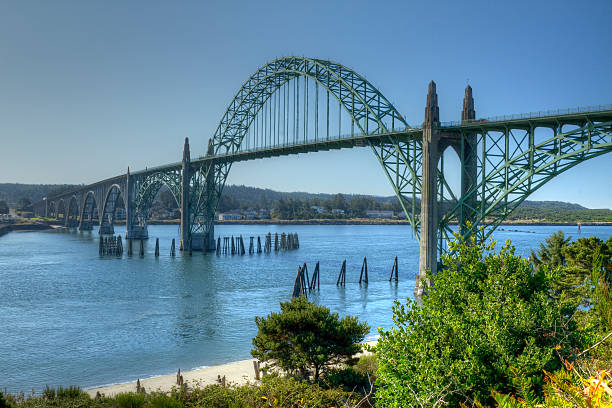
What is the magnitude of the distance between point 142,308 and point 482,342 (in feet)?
98.0

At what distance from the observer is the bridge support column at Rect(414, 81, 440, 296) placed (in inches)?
1270

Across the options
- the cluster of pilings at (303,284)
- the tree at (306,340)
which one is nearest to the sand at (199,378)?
the tree at (306,340)

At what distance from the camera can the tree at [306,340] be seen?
16406mm

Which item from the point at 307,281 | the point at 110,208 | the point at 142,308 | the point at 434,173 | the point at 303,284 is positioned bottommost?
the point at 142,308

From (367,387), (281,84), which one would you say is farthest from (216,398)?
(281,84)

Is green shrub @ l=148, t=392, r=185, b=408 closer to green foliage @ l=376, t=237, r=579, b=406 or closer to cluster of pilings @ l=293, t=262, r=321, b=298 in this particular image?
green foliage @ l=376, t=237, r=579, b=406

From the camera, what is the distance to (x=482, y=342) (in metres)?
10.2

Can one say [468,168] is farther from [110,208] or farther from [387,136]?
[110,208]

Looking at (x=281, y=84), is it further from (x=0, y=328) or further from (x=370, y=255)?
(x=0, y=328)

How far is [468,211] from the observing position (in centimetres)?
3195

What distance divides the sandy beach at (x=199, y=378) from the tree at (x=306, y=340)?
7.94ft

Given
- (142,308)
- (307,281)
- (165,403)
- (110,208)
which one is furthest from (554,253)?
(110,208)

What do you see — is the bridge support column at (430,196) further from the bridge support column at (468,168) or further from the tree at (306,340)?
the tree at (306,340)

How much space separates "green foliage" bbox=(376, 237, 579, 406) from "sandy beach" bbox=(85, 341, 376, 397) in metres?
9.33
